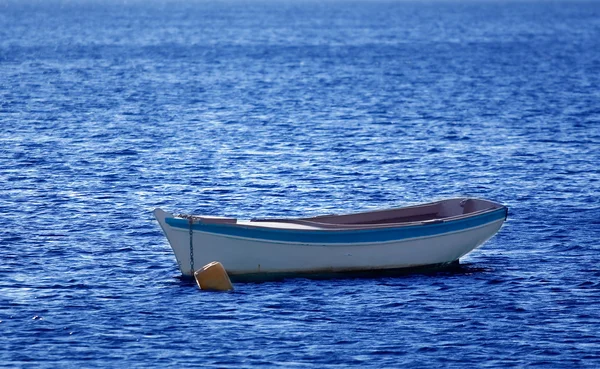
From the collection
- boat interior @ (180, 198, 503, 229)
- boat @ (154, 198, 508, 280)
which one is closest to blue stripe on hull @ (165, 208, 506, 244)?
boat @ (154, 198, 508, 280)

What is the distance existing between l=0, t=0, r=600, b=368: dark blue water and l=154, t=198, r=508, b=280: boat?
58cm

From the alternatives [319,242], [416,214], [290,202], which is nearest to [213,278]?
[319,242]

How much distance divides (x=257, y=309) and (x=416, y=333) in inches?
172

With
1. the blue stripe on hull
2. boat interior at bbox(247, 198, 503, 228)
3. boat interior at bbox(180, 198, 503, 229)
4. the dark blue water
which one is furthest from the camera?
boat interior at bbox(247, 198, 503, 228)

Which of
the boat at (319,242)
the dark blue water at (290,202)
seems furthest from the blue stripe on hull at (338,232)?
the dark blue water at (290,202)

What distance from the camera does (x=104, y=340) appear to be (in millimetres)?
27062

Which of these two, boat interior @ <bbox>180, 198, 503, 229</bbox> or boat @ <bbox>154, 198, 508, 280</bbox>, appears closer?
boat @ <bbox>154, 198, 508, 280</bbox>

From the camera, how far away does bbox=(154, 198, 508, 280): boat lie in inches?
1246

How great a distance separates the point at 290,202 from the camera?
43.6 metres

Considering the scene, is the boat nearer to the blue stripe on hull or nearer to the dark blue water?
the blue stripe on hull

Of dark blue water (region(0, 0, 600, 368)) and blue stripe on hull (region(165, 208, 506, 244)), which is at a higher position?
blue stripe on hull (region(165, 208, 506, 244))

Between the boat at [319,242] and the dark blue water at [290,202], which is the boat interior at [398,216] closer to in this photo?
the boat at [319,242]

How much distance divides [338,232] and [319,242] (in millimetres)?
611

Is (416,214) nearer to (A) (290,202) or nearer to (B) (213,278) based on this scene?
(B) (213,278)
